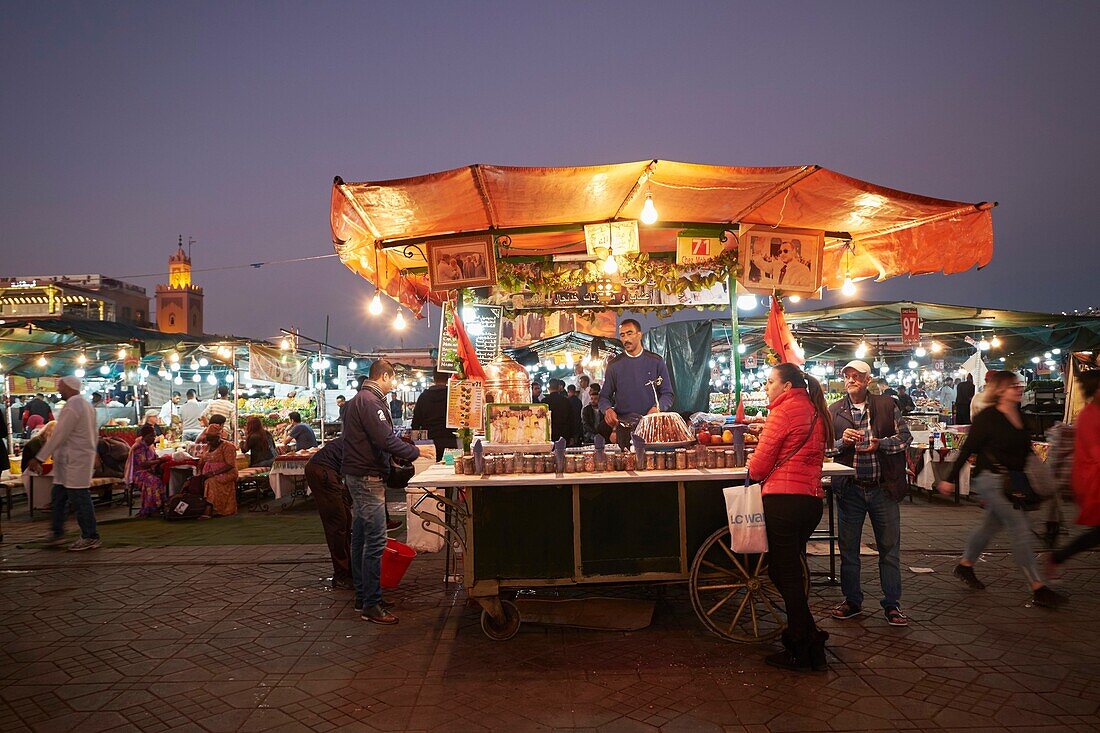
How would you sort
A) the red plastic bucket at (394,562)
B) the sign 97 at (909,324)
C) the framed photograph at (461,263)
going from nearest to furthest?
1. the red plastic bucket at (394,562)
2. the framed photograph at (461,263)
3. the sign 97 at (909,324)

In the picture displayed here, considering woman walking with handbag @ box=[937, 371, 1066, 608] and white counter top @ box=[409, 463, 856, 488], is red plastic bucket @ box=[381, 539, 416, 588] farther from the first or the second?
woman walking with handbag @ box=[937, 371, 1066, 608]

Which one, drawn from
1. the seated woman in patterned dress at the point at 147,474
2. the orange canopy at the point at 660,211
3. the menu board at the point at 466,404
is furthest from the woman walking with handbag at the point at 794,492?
the seated woman in patterned dress at the point at 147,474

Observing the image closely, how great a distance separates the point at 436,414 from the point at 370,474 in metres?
3.80

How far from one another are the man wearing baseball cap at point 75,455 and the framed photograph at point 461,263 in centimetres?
485

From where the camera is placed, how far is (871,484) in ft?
16.2

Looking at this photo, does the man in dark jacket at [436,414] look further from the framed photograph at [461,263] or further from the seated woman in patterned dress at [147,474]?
the seated woman in patterned dress at [147,474]

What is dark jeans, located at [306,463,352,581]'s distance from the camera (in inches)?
251

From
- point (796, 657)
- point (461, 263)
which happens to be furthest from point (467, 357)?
point (796, 657)

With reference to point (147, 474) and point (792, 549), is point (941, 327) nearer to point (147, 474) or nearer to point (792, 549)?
point (792, 549)

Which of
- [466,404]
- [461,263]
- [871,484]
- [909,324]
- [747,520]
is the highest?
[461,263]

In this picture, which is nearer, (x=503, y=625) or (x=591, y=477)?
(x=591, y=477)

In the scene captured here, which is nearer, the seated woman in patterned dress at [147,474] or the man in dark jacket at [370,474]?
the man in dark jacket at [370,474]

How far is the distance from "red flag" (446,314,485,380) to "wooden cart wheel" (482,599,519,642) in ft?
8.77

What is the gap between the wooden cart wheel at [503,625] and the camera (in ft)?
15.6
